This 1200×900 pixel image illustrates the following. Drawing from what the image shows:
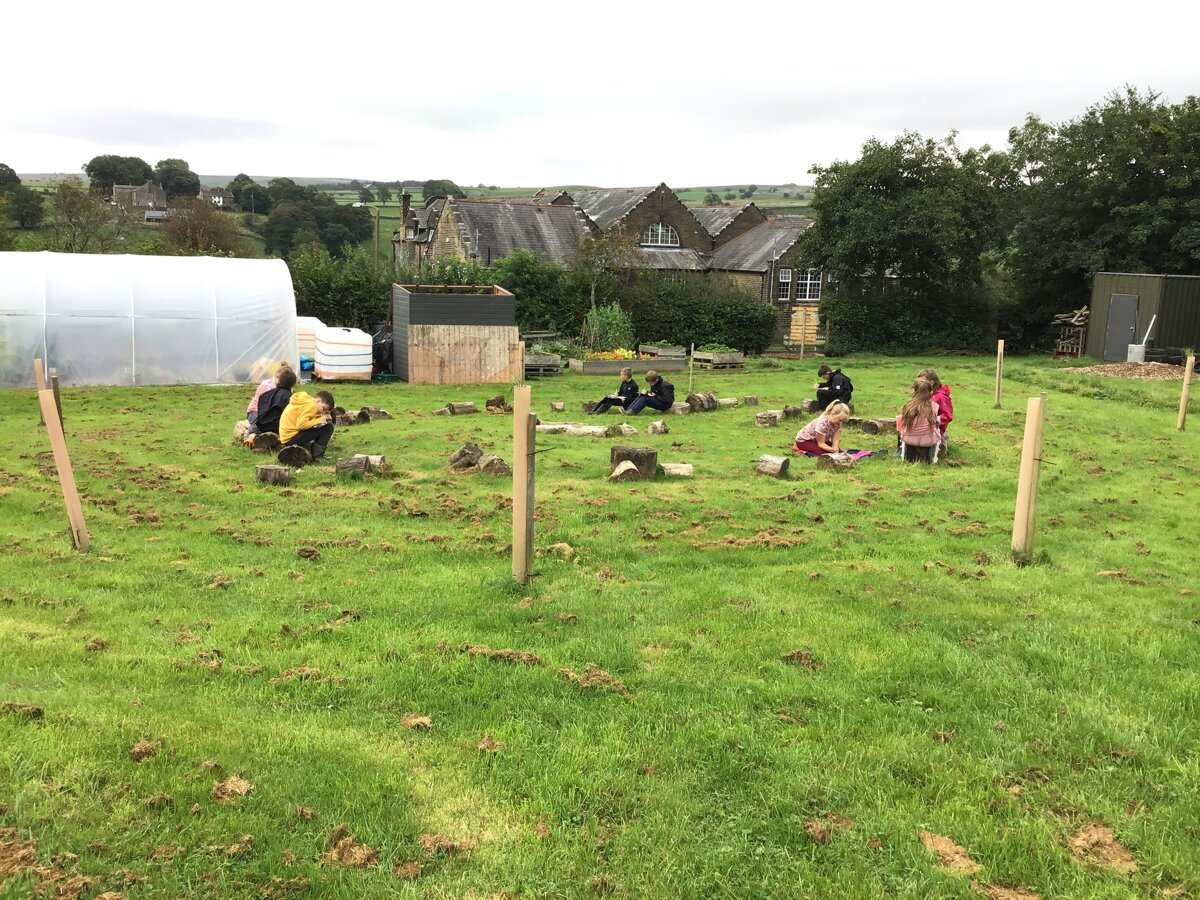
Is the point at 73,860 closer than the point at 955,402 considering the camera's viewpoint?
Yes

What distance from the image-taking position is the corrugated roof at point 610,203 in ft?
173

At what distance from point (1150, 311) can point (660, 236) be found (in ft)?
94.6

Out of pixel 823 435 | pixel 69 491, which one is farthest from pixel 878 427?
pixel 69 491

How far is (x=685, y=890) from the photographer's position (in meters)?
3.93

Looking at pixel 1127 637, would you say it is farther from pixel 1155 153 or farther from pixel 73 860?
pixel 1155 153

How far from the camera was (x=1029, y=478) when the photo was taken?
847 centimetres

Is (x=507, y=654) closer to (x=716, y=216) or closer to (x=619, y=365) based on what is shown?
(x=619, y=365)

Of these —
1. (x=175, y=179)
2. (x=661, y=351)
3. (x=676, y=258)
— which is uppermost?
(x=175, y=179)

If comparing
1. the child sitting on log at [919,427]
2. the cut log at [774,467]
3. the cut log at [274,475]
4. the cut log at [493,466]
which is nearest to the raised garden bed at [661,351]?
the child sitting on log at [919,427]

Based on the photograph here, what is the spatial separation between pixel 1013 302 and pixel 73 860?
4095cm

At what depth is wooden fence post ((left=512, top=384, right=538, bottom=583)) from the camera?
754 cm

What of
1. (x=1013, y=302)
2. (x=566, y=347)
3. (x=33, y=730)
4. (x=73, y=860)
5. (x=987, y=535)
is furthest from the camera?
(x=1013, y=302)

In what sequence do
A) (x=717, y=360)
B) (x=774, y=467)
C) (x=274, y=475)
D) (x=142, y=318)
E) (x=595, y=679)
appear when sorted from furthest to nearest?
(x=717, y=360)
(x=142, y=318)
(x=774, y=467)
(x=274, y=475)
(x=595, y=679)

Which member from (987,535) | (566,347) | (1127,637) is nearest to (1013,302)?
(566,347)
